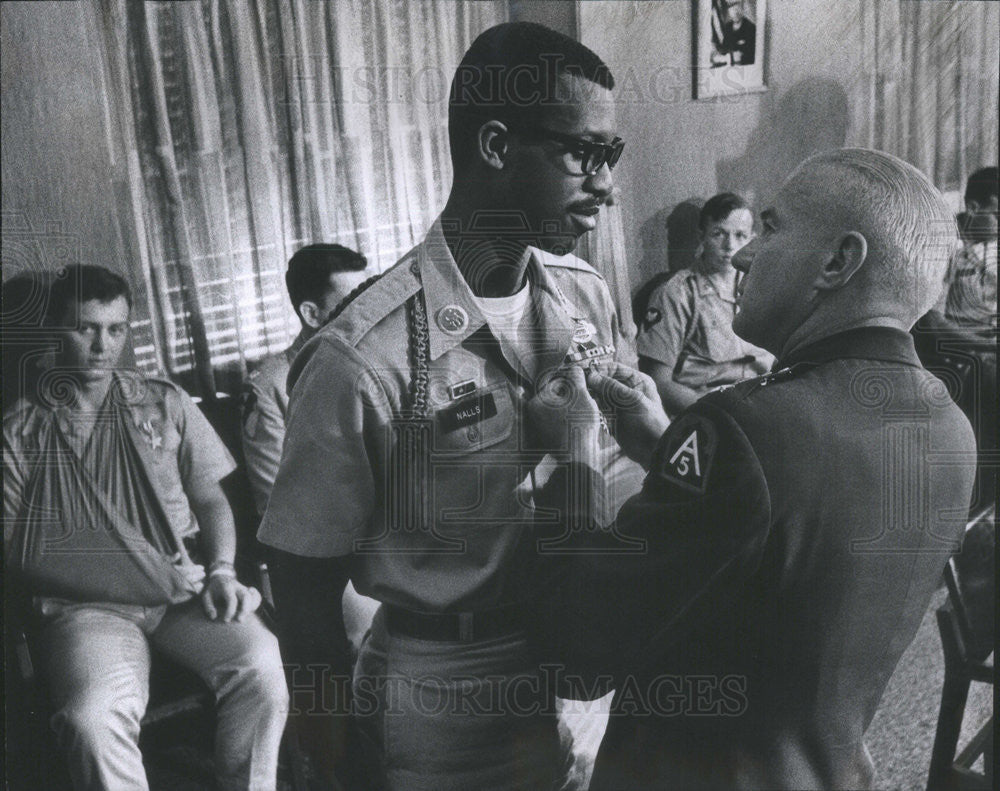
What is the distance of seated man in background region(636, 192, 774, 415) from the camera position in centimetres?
144

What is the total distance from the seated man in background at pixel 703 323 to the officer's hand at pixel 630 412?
5 cm

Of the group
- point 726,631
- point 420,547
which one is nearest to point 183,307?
point 420,547

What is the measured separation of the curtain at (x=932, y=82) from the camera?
1.45 metres

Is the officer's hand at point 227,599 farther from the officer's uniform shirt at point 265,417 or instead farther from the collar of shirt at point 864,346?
the collar of shirt at point 864,346

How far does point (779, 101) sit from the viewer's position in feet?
4.73

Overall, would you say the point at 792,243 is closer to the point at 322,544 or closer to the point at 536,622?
the point at 536,622

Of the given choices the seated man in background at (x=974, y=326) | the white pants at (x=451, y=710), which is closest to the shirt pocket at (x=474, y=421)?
the white pants at (x=451, y=710)

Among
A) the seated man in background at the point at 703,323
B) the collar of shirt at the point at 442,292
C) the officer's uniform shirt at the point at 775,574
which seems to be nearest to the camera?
the officer's uniform shirt at the point at 775,574

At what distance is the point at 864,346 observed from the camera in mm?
1234

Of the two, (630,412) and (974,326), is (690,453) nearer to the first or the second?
(630,412)

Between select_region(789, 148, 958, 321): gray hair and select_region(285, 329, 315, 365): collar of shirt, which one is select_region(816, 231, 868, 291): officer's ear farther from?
select_region(285, 329, 315, 365): collar of shirt

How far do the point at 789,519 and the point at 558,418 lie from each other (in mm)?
400

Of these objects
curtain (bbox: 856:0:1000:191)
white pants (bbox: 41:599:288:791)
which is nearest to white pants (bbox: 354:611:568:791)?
white pants (bbox: 41:599:288:791)

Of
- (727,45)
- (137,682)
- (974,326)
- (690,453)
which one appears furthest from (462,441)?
(974,326)
